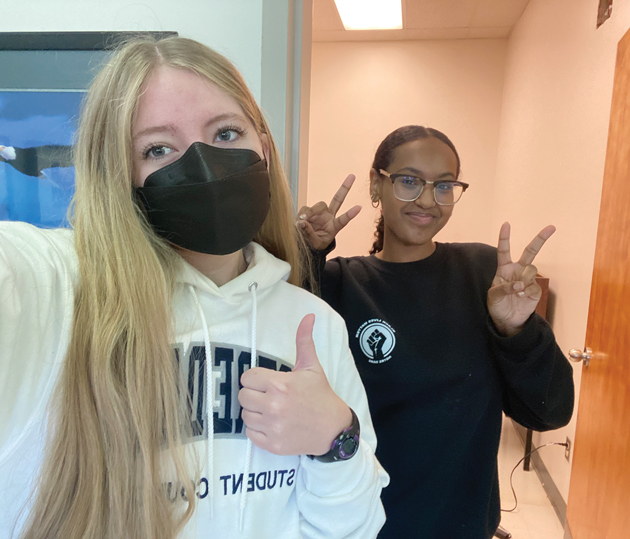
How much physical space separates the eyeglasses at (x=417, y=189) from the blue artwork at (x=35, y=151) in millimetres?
823

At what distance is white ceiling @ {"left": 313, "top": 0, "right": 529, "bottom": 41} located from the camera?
112 inches

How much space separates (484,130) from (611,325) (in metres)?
2.46

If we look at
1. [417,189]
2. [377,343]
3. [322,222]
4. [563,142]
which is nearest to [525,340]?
[377,343]

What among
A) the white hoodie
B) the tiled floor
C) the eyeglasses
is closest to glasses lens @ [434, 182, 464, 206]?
the eyeglasses

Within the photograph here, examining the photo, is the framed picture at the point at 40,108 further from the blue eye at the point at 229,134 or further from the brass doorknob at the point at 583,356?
the brass doorknob at the point at 583,356

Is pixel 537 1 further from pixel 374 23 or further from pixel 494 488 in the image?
pixel 494 488

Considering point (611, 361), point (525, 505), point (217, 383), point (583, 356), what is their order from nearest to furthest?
point (217, 383)
point (611, 361)
point (583, 356)
point (525, 505)

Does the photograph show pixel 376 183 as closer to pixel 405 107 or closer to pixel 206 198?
pixel 206 198

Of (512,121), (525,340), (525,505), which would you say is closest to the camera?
(525,340)

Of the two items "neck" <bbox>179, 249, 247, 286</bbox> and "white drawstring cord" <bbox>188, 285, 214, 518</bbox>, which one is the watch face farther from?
"neck" <bbox>179, 249, 247, 286</bbox>

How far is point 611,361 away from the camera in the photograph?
4.64 feet

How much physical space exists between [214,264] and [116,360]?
8.6 inches

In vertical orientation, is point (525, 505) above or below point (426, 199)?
below

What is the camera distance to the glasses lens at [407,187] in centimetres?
106
